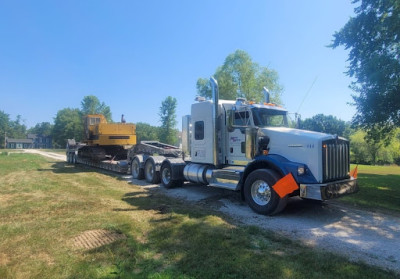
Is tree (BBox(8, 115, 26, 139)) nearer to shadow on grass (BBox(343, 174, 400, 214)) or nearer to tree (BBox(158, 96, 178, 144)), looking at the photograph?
tree (BBox(158, 96, 178, 144))

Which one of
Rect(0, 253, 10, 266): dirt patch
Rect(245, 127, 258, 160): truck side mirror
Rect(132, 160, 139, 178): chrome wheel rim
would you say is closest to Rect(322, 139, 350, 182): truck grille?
Rect(245, 127, 258, 160): truck side mirror

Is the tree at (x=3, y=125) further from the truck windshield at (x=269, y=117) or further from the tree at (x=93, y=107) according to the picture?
the truck windshield at (x=269, y=117)

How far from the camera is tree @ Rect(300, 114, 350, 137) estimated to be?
62.3 metres

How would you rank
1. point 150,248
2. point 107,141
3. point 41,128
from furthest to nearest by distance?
point 41,128
point 107,141
point 150,248

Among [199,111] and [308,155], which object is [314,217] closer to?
[308,155]

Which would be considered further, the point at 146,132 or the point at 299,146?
the point at 146,132

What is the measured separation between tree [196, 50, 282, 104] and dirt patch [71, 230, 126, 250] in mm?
32645

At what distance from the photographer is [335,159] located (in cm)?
700

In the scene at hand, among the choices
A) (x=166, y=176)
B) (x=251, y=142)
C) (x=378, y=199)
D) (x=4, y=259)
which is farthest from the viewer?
(x=166, y=176)

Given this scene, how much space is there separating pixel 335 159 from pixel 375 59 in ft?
19.3

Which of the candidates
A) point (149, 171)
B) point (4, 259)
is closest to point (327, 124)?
point (149, 171)

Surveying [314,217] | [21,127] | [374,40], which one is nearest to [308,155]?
[314,217]

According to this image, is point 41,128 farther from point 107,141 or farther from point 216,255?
point 216,255

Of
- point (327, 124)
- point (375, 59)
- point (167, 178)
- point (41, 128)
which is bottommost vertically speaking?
point (167, 178)
